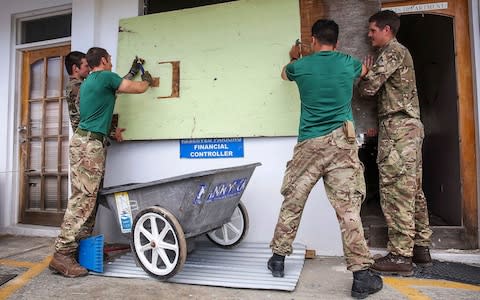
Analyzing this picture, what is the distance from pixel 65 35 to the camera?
4.73m

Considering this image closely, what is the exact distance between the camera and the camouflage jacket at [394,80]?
2963mm

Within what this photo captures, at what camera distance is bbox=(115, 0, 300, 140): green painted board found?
3594 millimetres

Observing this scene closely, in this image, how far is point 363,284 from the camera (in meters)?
2.51

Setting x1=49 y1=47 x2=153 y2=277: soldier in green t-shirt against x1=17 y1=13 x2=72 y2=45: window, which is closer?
x1=49 y1=47 x2=153 y2=277: soldier in green t-shirt

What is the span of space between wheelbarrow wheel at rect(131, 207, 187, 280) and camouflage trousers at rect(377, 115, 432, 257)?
1772mm

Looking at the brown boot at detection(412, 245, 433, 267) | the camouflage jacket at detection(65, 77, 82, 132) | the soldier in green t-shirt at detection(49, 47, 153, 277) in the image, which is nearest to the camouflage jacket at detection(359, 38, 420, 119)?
the brown boot at detection(412, 245, 433, 267)

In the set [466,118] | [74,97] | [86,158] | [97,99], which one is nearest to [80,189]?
[86,158]

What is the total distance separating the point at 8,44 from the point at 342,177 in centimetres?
486

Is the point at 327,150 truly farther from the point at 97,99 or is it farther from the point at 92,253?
the point at 92,253

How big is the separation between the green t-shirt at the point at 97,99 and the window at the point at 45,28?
199 centimetres

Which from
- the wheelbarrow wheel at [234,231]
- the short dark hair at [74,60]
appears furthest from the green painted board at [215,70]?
the wheelbarrow wheel at [234,231]

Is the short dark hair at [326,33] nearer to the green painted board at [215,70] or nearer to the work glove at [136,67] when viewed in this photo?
the green painted board at [215,70]

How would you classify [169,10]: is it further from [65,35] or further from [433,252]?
[433,252]

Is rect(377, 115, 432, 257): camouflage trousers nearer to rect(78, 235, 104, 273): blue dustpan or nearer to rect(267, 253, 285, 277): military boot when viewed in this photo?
rect(267, 253, 285, 277): military boot
